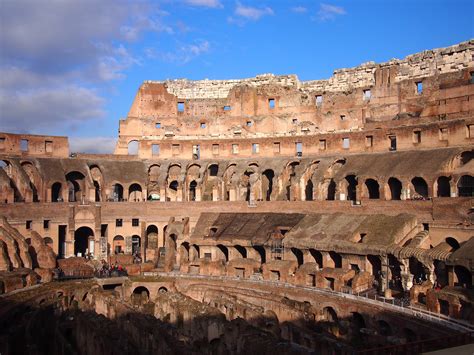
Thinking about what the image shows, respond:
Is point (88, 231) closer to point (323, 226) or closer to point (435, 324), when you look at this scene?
point (323, 226)

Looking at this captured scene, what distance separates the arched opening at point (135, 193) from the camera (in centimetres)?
5141

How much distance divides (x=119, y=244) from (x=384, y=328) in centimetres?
2789

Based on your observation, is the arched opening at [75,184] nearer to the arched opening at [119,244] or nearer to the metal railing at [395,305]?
the arched opening at [119,244]

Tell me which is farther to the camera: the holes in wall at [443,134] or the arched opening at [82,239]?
the arched opening at [82,239]

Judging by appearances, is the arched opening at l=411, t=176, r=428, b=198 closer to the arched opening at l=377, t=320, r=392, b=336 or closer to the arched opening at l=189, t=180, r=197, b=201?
the arched opening at l=377, t=320, r=392, b=336

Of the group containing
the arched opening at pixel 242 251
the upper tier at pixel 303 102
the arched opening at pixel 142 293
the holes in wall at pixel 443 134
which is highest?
the upper tier at pixel 303 102

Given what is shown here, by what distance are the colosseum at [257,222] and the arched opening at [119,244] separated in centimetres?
20

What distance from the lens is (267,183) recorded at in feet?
163

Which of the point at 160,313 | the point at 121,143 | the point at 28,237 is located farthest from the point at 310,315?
the point at 121,143

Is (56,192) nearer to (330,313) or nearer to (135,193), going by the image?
(135,193)

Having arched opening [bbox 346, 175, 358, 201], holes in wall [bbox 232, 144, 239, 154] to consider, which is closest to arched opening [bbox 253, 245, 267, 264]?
arched opening [bbox 346, 175, 358, 201]

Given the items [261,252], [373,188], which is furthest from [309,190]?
[261,252]

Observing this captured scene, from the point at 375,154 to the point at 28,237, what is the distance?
29.0 meters

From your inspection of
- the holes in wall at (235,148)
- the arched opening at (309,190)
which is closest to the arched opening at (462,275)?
the arched opening at (309,190)
